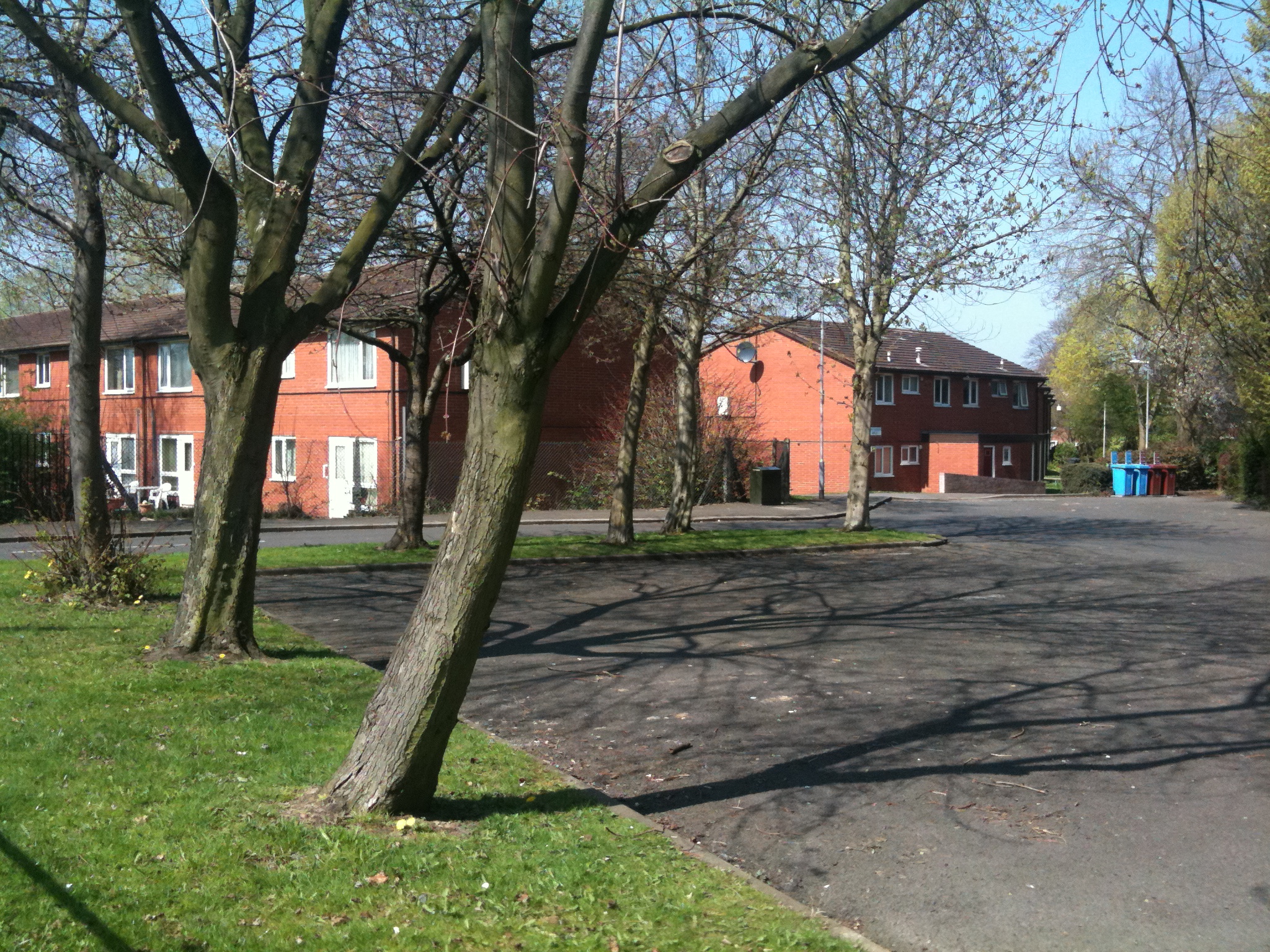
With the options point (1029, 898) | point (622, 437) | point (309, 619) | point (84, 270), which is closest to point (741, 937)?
point (1029, 898)

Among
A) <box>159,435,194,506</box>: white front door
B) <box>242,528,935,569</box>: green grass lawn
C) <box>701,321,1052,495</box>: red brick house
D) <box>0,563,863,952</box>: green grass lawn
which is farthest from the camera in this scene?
<box>701,321,1052,495</box>: red brick house

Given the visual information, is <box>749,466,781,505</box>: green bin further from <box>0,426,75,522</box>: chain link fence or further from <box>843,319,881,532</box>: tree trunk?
<box>0,426,75,522</box>: chain link fence

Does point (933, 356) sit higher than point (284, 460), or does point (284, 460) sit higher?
point (933, 356)

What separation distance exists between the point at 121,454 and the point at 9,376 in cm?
719

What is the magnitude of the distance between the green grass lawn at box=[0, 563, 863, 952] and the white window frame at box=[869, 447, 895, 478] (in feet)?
139

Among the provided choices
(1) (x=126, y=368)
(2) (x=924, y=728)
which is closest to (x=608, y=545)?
(2) (x=924, y=728)

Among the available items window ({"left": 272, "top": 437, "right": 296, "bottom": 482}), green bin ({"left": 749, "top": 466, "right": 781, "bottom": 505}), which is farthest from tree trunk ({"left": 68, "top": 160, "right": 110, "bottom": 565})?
green bin ({"left": 749, "top": 466, "right": 781, "bottom": 505})

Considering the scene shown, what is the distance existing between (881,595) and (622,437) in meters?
6.49

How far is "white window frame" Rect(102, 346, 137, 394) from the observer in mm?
38031

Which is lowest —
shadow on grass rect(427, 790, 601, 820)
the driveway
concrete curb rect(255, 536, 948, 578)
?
the driveway

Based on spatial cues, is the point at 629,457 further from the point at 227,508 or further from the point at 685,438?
the point at 227,508

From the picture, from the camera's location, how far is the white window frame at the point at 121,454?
37.4 m

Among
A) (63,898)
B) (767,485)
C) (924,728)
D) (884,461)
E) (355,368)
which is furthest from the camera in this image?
(884,461)

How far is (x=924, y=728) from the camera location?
323 inches
